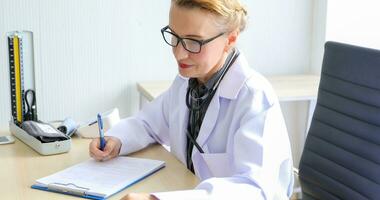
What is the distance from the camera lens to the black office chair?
152cm

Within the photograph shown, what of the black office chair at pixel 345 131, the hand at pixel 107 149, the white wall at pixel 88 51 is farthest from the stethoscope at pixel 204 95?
the white wall at pixel 88 51

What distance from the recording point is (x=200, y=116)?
1526mm

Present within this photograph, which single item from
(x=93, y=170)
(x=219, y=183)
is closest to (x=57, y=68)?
(x=93, y=170)

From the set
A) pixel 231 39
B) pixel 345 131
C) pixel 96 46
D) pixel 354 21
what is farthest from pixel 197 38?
pixel 354 21

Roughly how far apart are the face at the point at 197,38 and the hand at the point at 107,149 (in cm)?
31

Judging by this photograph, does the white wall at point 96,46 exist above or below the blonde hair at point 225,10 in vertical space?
below

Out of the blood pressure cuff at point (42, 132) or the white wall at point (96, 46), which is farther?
the white wall at point (96, 46)

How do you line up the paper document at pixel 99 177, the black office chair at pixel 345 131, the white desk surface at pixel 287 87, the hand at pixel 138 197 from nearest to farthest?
the hand at pixel 138 197 → the paper document at pixel 99 177 → the black office chair at pixel 345 131 → the white desk surface at pixel 287 87

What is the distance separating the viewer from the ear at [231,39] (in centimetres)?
143

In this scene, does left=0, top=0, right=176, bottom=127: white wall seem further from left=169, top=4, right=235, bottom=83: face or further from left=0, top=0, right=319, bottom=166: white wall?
left=169, top=4, right=235, bottom=83: face

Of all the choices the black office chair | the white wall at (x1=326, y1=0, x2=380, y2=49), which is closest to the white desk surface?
the white wall at (x1=326, y1=0, x2=380, y2=49)

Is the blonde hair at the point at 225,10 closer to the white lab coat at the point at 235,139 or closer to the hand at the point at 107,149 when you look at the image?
the white lab coat at the point at 235,139

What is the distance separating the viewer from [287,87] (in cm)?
271

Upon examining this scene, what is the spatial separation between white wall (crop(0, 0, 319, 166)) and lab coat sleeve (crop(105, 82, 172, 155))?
1011mm
